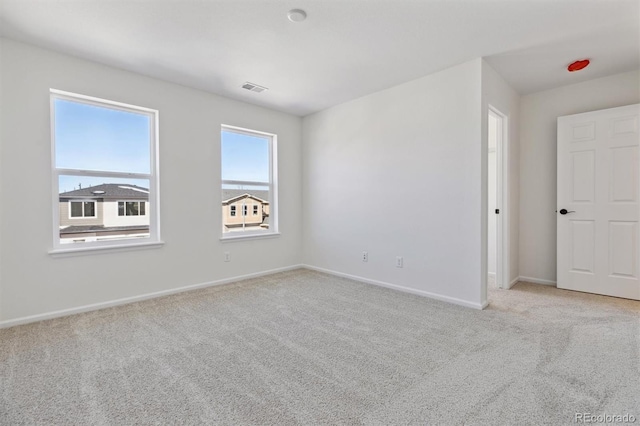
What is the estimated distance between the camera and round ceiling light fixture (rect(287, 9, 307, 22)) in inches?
89.7

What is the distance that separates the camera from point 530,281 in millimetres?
4066

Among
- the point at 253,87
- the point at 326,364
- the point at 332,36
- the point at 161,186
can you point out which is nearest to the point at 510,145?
the point at 332,36

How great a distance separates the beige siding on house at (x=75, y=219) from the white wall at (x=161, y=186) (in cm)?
14

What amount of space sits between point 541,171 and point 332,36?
325cm

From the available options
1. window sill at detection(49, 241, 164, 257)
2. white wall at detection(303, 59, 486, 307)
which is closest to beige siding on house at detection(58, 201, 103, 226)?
window sill at detection(49, 241, 164, 257)

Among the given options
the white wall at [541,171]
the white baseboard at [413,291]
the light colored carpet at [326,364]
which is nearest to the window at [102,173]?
the light colored carpet at [326,364]

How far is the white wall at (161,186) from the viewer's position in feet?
8.86

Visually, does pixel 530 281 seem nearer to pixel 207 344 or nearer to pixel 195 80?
pixel 207 344

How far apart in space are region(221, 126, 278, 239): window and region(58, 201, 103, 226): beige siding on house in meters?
1.41

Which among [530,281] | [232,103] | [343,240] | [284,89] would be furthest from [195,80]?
[530,281]

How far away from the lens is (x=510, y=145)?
3803mm

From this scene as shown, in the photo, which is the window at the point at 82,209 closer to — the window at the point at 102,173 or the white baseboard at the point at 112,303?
the window at the point at 102,173

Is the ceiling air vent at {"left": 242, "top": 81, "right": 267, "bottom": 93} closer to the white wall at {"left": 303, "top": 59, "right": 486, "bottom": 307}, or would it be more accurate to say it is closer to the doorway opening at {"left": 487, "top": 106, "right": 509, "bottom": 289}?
the white wall at {"left": 303, "top": 59, "right": 486, "bottom": 307}

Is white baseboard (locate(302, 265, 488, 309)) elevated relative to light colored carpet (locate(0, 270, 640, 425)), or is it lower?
elevated
